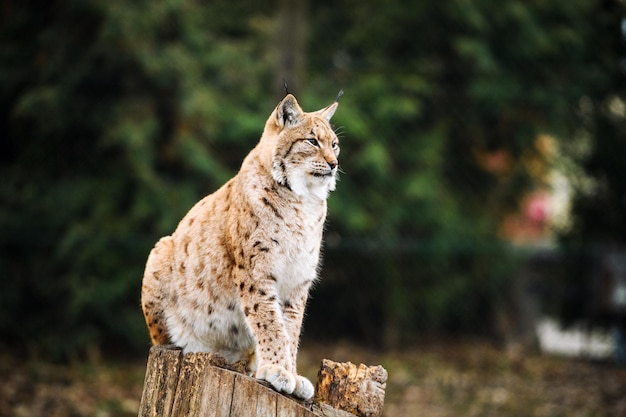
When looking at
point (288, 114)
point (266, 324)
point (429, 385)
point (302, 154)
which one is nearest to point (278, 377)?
point (266, 324)

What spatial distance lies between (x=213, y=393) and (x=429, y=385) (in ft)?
16.5

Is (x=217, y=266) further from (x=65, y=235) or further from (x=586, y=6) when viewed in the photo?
(x=586, y=6)

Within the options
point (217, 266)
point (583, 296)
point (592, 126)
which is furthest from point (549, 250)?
point (217, 266)

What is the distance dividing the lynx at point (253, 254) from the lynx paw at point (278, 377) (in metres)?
0.20

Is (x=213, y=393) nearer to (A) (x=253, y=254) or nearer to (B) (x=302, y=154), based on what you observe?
(A) (x=253, y=254)

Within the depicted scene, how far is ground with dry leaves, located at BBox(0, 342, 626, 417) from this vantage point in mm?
6539

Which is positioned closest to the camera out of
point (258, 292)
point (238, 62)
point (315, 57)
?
point (258, 292)

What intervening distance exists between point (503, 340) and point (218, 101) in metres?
4.48

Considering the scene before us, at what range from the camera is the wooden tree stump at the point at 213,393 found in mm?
2936

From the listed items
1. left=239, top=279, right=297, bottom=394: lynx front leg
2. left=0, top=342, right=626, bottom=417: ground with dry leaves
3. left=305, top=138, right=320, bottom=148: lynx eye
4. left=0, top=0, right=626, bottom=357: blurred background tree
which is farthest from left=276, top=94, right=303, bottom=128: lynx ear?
left=0, top=0, right=626, bottom=357: blurred background tree

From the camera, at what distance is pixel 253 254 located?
3.45 metres

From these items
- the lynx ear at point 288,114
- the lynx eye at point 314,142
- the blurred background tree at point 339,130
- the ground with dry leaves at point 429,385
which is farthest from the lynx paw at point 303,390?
the blurred background tree at point 339,130

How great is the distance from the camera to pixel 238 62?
8.18m

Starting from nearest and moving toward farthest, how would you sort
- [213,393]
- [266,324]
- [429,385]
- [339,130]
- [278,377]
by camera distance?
1. [213,393]
2. [278,377]
3. [266,324]
4. [429,385]
5. [339,130]
